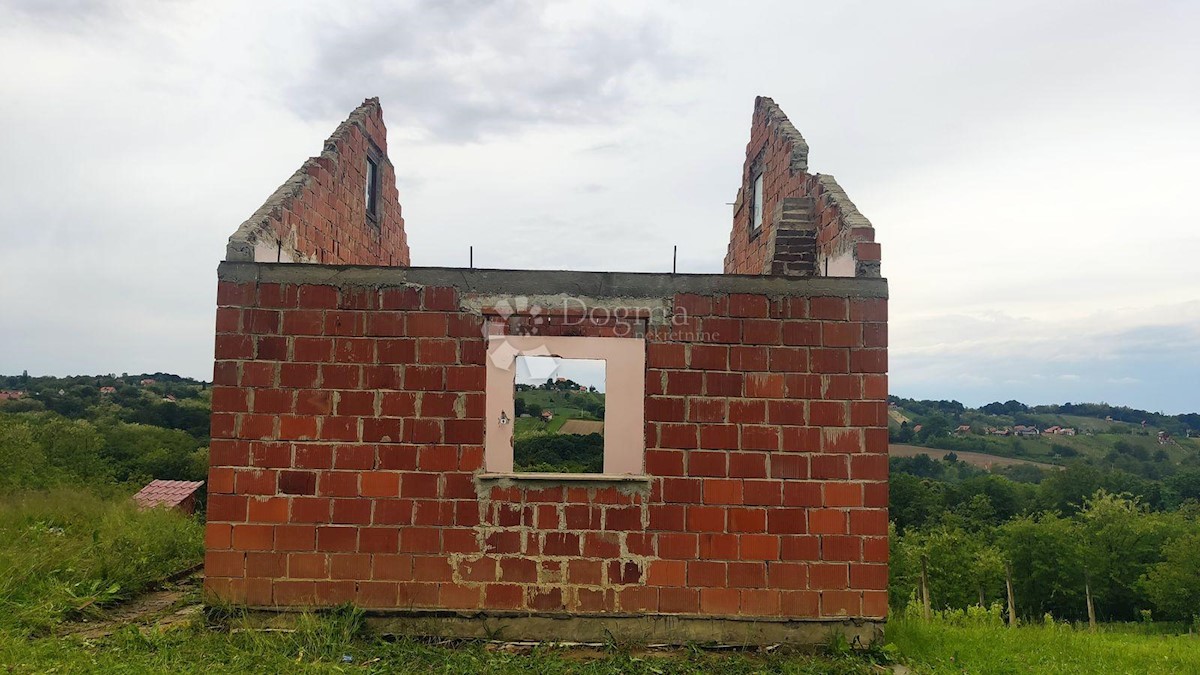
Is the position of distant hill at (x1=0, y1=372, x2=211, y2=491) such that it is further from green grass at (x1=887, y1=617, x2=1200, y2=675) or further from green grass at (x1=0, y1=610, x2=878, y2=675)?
green grass at (x1=887, y1=617, x2=1200, y2=675)

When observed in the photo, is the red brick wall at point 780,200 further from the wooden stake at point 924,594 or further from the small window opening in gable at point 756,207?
the wooden stake at point 924,594

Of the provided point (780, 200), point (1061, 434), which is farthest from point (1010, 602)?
point (1061, 434)

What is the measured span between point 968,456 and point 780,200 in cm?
7234

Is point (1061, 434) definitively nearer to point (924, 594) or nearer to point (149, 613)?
point (924, 594)

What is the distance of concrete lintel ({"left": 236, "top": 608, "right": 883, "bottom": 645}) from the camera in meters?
5.58

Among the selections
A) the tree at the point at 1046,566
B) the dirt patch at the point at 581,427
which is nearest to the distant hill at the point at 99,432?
the dirt patch at the point at 581,427

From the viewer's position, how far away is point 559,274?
5824mm

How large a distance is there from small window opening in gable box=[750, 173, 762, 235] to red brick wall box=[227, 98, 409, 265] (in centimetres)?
539

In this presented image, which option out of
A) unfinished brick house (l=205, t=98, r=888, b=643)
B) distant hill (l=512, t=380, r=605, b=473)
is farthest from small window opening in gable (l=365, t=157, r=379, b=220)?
unfinished brick house (l=205, t=98, r=888, b=643)

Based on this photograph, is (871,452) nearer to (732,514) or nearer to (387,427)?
(732,514)

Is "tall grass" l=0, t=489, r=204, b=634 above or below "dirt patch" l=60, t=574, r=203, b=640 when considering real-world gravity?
above

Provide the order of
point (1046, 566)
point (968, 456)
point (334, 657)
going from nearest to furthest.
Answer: point (334, 657) → point (1046, 566) → point (968, 456)

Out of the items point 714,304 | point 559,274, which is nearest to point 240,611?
point 559,274

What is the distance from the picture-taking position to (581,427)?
952cm
